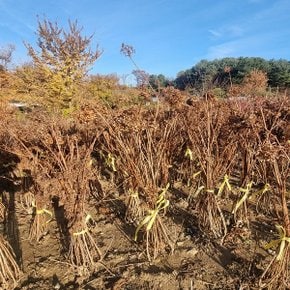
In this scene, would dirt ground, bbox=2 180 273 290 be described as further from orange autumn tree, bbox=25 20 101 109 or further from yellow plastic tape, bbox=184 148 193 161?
orange autumn tree, bbox=25 20 101 109

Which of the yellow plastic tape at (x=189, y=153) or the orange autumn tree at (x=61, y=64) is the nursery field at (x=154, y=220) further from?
the orange autumn tree at (x=61, y=64)

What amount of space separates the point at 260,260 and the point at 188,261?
622mm

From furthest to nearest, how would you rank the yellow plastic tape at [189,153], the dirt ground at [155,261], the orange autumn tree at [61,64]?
the orange autumn tree at [61,64] < the yellow plastic tape at [189,153] < the dirt ground at [155,261]

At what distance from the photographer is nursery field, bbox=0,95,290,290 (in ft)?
8.54

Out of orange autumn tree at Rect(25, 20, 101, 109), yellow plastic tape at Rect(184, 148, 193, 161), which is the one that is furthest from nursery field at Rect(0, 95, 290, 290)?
orange autumn tree at Rect(25, 20, 101, 109)

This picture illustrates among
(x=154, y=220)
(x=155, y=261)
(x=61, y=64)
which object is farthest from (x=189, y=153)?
(x=61, y=64)

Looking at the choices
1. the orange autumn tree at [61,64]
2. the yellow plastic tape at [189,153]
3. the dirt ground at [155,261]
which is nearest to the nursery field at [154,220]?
the dirt ground at [155,261]

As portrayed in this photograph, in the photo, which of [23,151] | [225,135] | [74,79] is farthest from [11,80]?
[225,135]

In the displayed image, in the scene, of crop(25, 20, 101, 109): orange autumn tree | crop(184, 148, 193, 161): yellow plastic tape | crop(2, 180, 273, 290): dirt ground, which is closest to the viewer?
crop(2, 180, 273, 290): dirt ground

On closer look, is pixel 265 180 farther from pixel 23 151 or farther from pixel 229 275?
pixel 23 151

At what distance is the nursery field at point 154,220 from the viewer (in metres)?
2.60

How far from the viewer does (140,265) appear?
282cm

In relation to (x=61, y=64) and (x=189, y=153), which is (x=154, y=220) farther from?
(x=61, y=64)

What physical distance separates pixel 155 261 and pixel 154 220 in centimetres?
37
